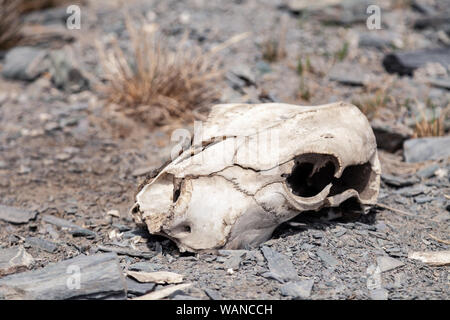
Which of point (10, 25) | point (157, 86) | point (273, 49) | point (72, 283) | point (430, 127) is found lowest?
point (72, 283)

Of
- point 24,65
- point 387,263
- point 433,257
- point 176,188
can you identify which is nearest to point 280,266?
point 387,263

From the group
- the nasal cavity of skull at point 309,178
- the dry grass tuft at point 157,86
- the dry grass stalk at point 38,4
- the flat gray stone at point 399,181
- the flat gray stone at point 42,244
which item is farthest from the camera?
the dry grass stalk at point 38,4

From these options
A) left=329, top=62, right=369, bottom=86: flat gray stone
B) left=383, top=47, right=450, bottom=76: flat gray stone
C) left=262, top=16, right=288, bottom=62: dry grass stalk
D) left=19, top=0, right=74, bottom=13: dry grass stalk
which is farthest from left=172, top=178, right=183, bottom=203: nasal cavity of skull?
left=19, top=0, right=74, bottom=13: dry grass stalk

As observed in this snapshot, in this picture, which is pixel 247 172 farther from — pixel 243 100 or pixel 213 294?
pixel 243 100

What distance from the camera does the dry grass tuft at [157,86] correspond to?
4.99 metres

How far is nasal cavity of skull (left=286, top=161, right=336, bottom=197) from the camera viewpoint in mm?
3344

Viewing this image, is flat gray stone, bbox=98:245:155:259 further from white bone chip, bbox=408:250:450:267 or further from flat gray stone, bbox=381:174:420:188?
flat gray stone, bbox=381:174:420:188

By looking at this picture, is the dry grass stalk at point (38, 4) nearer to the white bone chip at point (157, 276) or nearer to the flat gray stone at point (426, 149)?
the flat gray stone at point (426, 149)

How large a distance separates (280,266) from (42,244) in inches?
56.8

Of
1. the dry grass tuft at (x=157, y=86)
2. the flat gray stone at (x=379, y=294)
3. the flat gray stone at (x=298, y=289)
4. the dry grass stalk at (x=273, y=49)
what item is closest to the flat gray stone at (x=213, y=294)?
the flat gray stone at (x=298, y=289)

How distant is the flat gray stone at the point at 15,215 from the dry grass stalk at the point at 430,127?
3062mm

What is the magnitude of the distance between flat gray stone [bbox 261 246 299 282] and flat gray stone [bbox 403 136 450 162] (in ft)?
6.22

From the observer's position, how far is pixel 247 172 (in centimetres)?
284
